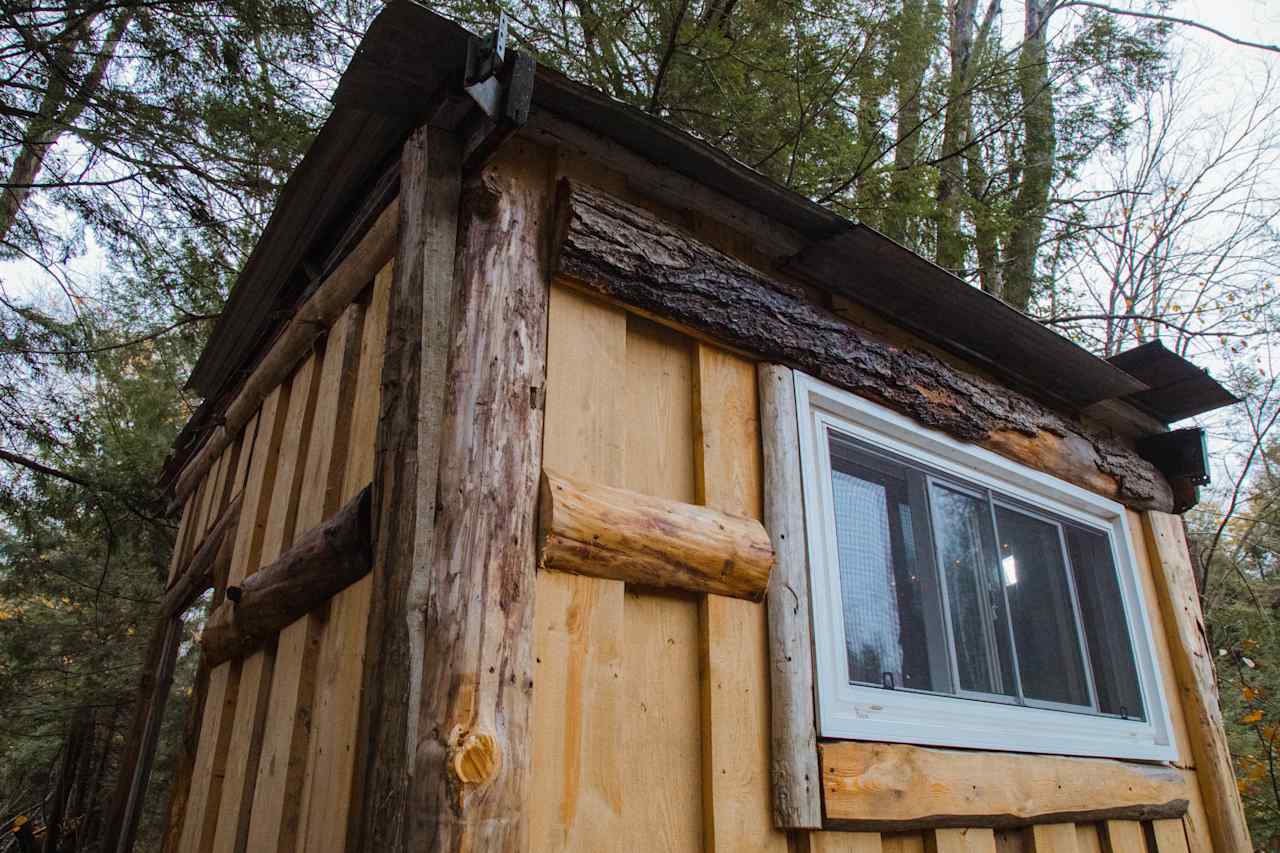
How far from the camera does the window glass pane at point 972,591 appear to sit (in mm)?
3057

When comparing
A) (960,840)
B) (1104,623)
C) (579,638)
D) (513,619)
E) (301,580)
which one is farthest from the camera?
(1104,623)

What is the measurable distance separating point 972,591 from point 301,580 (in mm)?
2415

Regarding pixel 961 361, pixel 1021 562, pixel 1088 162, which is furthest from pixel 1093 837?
pixel 1088 162

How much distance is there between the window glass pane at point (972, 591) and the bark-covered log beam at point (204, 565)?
3.15 metres

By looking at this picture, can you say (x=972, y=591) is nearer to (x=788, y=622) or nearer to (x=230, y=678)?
(x=788, y=622)

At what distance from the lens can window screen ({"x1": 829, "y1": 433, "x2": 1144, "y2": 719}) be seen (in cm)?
282

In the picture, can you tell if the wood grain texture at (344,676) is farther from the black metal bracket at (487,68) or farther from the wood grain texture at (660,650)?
the black metal bracket at (487,68)

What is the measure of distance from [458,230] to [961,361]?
2327 mm

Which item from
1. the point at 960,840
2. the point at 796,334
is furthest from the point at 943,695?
the point at 796,334

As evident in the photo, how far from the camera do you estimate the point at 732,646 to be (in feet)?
7.46

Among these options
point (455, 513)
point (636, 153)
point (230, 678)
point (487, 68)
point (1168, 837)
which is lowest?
point (1168, 837)

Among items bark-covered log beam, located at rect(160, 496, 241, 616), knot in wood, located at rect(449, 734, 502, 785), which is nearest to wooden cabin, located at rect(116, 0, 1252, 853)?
knot in wood, located at rect(449, 734, 502, 785)

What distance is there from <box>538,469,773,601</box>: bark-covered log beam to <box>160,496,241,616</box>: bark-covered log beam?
253 centimetres

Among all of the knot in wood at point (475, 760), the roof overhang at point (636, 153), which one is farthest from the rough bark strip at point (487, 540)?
the roof overhang at point (636, 153)
